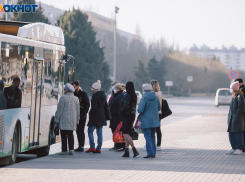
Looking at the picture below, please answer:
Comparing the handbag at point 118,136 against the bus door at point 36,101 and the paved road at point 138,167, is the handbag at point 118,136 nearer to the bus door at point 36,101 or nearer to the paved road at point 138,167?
the paved road at point 138,167

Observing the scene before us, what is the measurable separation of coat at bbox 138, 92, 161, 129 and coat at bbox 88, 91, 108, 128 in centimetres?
158

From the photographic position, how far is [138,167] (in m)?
9.06

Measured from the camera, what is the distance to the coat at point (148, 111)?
413 inches

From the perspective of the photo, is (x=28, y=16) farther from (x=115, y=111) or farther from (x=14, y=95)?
(x=14, y=95)

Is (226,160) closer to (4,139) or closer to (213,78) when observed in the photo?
(4,139)

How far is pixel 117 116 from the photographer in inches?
477

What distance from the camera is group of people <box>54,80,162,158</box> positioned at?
415 inches

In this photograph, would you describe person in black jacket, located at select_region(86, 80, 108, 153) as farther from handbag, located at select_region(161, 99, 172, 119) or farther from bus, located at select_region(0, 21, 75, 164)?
handbag, located at select_region(161, 99, 172, 119)

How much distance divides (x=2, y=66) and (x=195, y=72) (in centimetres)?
10010

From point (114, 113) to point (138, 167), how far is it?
126 inches

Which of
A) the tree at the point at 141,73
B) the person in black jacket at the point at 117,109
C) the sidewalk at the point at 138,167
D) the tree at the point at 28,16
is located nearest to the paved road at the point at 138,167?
the sidewalk at the point at 138,167

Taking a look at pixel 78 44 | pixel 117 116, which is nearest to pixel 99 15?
pixel 78 44

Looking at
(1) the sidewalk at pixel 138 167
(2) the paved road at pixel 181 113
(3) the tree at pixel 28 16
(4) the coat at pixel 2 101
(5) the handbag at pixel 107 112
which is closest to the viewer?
(1) the sidewalk at pixel 138 167

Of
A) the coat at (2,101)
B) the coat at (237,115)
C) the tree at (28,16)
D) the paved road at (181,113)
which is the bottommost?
the paved road at (181,113)
